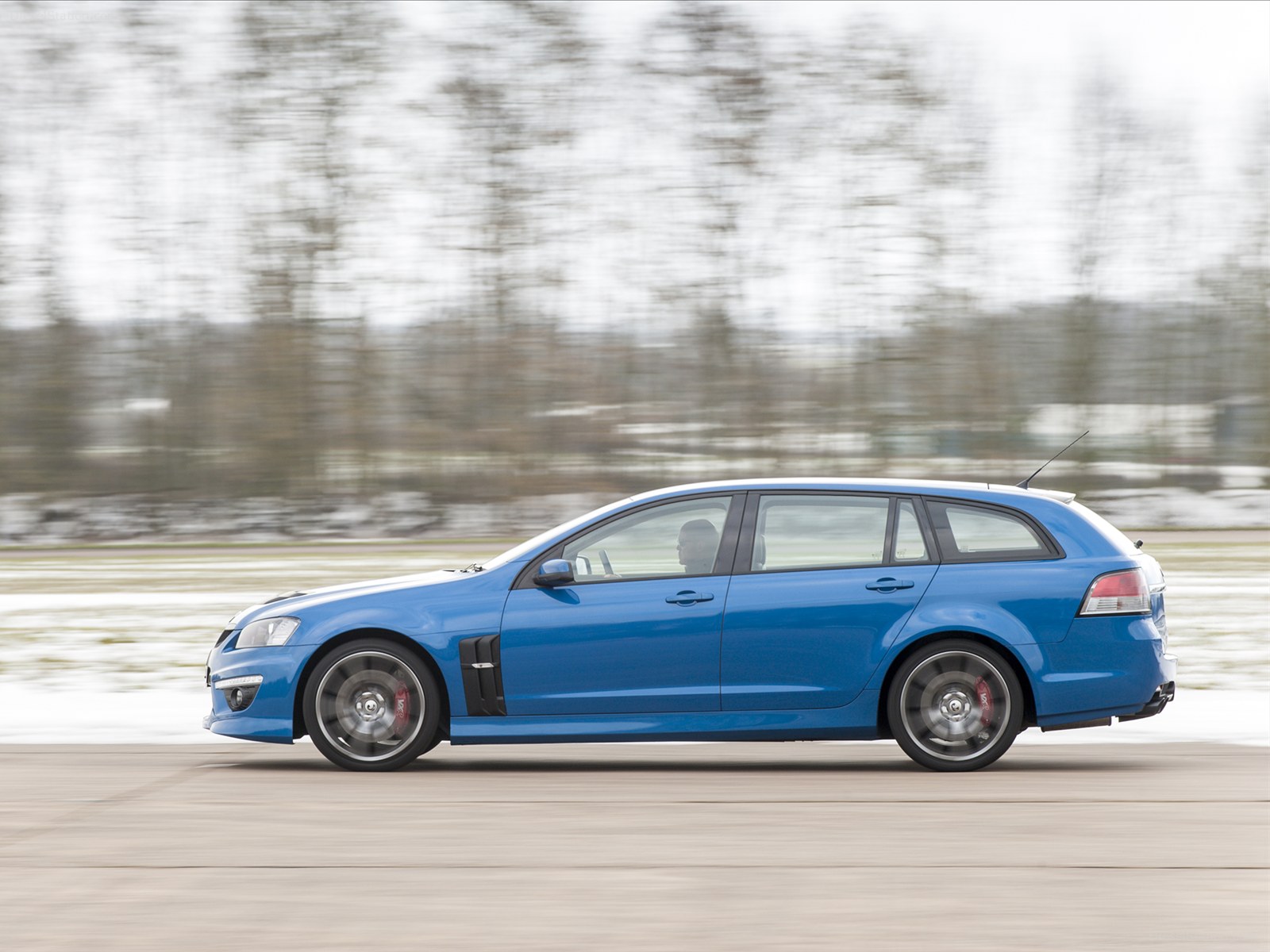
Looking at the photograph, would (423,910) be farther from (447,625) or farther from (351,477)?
(351,477)

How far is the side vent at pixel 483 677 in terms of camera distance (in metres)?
8.11

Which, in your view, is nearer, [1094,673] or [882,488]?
[1094,673]

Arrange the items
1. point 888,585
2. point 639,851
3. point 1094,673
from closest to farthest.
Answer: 1. point 639,851
2. point 1094,673
3. point 888,585

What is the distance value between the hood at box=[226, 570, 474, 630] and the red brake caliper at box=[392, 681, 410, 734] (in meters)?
0.49

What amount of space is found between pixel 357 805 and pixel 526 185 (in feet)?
86.2

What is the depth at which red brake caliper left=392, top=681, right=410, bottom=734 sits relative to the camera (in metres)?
8.18

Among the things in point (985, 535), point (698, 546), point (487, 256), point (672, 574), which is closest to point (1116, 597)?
point (985, 535)

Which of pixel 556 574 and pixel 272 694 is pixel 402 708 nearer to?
pixel 272 694

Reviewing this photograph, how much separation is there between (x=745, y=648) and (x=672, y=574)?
20.3 inches

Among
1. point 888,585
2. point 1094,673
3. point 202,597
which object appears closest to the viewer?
point 1094,673

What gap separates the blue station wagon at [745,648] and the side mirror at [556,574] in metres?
0.01

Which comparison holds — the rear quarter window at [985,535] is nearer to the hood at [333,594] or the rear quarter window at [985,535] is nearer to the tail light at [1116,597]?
the tail light at [1116,597]

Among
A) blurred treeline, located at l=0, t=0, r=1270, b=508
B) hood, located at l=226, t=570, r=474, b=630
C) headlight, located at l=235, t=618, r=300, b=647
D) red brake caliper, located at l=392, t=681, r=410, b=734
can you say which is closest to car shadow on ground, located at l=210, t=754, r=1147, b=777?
red brake caliper, located at l=392, t=681, r=410, b=734

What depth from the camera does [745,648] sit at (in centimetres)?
807
